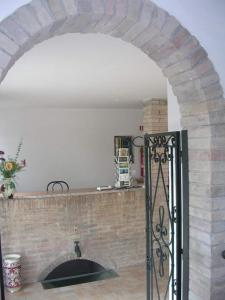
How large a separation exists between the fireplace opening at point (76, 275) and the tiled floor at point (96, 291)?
0.12m

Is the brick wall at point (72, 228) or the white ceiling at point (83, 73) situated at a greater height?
the white ceiling at point (83, 73)

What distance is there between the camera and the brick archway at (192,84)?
136 centimetres

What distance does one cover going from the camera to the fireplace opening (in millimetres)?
4082

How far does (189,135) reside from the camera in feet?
5.96

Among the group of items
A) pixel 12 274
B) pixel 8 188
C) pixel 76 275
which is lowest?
pixel 76 275

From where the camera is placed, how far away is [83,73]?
3.06m

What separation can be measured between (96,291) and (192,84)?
302 centimetres

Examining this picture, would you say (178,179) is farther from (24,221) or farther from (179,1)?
(24,221)

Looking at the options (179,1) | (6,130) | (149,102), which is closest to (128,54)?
(179,1)

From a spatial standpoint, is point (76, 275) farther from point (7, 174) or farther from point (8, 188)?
point (7, 174)

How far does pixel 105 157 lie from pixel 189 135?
467cm

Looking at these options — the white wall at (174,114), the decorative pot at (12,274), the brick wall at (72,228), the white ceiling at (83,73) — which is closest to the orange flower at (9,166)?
the brick wall at (72,228)

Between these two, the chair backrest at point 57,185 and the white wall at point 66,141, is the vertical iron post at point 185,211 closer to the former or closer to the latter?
the chair backrest at point 57,185

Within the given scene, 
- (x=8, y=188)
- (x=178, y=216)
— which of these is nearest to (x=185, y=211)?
(x=178, y=216)
